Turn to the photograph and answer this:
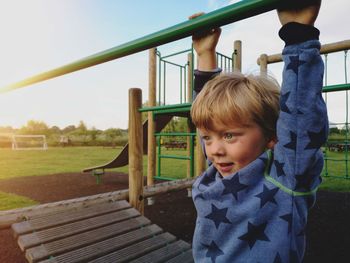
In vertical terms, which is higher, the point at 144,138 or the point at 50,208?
the point at 144,138

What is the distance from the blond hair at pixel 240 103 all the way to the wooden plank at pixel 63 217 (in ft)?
4.67

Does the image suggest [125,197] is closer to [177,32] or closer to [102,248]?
[102,248]

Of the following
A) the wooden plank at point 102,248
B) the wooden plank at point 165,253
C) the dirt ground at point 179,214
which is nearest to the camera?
the wooden plank at point 102,248

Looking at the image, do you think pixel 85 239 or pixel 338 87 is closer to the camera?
pixel 338 87

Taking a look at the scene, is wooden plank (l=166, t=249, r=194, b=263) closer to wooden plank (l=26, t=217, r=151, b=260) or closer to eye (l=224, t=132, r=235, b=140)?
wooden plank (l=26, t=217, r=151, b=260)

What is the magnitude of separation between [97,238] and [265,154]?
1.48 meters

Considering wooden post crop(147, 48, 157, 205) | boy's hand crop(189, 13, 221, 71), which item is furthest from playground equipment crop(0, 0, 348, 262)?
wooden post crop(147, 48, 157, 205)

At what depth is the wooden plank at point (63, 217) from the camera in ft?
5.79

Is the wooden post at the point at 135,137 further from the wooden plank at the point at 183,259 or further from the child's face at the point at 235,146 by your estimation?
the child's face at the point at 235,146

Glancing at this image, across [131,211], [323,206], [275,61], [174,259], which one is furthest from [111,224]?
[323,206]

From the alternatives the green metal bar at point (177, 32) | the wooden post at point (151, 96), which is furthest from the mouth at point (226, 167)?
the wooden post at point (151, 96)

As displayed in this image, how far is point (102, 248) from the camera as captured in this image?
1852 mm

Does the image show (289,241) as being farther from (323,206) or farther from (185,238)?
(323,206)

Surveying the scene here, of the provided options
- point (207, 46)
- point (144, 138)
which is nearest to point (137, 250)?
point (207, 46)
